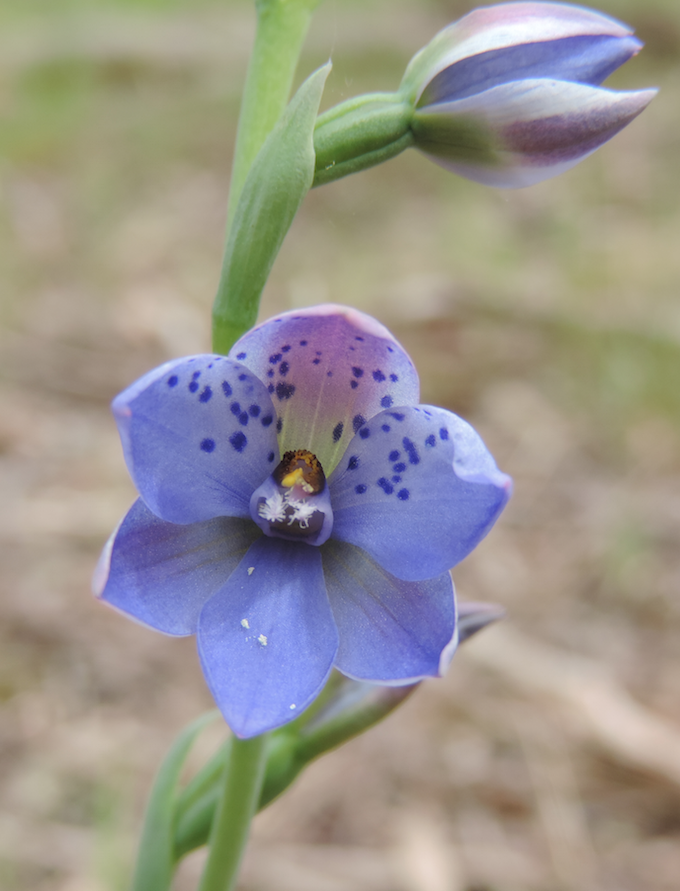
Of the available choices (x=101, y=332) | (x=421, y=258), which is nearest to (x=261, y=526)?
(x=101, y=332)

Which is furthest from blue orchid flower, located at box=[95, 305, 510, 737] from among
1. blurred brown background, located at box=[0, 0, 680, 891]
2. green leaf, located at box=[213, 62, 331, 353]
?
blurred brown background, located at box=[0, 0, 680, 891]

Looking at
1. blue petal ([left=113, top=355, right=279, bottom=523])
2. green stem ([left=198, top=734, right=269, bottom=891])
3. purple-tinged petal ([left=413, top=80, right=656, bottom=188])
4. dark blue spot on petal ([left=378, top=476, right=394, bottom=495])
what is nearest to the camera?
blue petal ([left=113, top=355, right=279, bottom=523])

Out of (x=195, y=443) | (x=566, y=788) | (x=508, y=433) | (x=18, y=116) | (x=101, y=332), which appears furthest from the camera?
(x=18, y=116)

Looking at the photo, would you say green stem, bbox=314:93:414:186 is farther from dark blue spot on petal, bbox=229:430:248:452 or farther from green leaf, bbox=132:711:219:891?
green leaf, bbox=132:711:219:891

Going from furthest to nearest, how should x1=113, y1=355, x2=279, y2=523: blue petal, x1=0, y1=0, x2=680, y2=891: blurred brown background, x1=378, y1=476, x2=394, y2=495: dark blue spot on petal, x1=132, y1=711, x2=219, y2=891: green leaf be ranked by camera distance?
x1=0, y1=0, x2=680, y2=891: blurred brown background, x1=132, y1=711, x2=219, y2=891: green leaf, x1=378, y1=476, x2=394, y2=495: dark blue spot on petal, x1=113, y1=355, x2=279, y2=523: blue petal

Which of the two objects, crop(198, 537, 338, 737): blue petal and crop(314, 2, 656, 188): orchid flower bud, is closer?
crop(198, 537, 338, 737): blue petal

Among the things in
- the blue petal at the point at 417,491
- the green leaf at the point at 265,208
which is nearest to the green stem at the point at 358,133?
the green leaf at the point at 265,208

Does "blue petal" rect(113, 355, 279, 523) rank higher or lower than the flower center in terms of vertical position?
higher

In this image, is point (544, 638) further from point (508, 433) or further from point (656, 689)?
point (508, 433)

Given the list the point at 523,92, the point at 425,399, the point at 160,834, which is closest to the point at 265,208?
the point at 523,92
